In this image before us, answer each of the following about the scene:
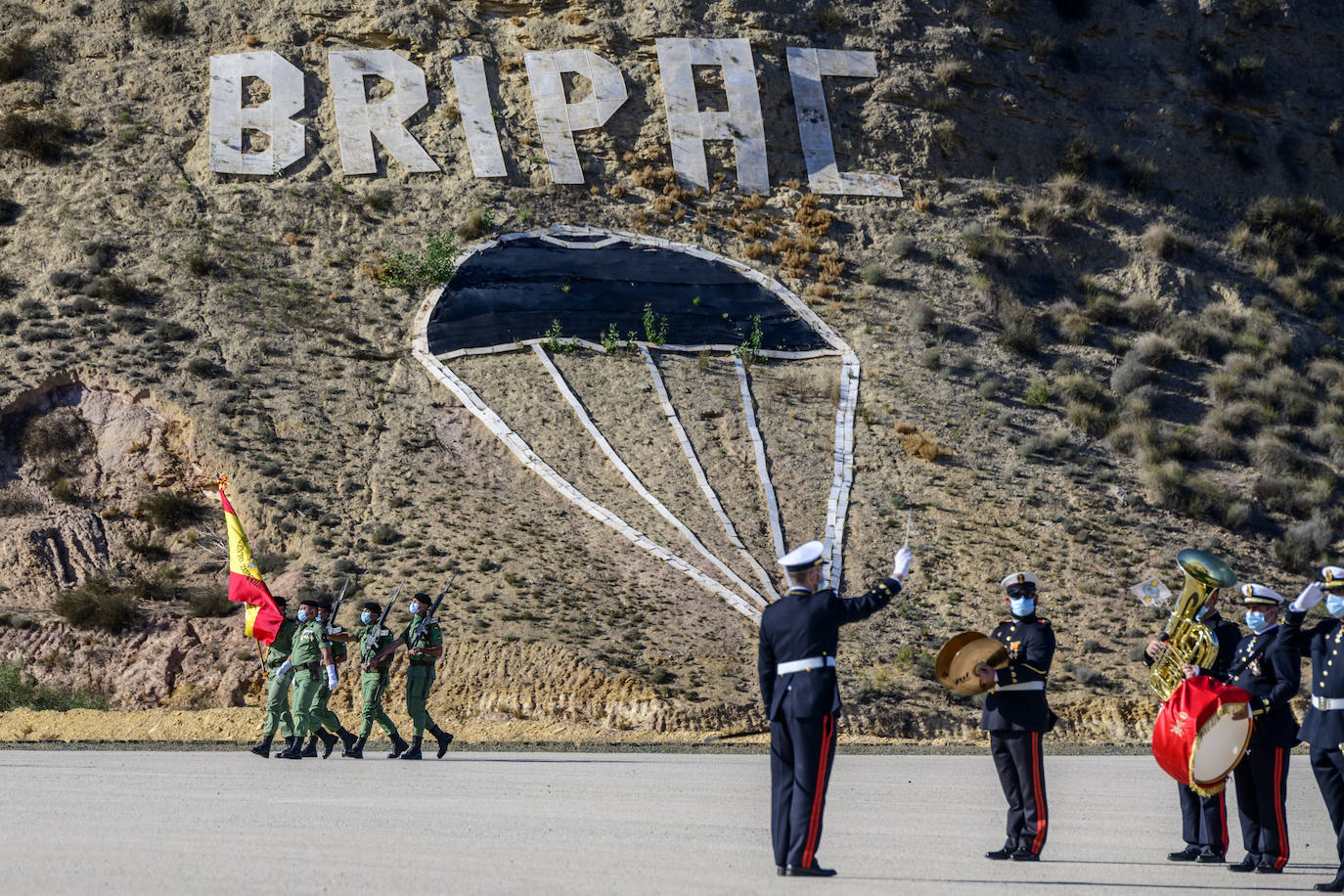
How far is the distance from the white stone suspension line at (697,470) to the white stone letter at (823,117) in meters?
9.11

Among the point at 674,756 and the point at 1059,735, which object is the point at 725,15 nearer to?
the point at 1059,735

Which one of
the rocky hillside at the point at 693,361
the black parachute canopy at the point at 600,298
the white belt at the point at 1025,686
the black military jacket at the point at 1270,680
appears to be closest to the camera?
the black military jacket at the point at 1270,680

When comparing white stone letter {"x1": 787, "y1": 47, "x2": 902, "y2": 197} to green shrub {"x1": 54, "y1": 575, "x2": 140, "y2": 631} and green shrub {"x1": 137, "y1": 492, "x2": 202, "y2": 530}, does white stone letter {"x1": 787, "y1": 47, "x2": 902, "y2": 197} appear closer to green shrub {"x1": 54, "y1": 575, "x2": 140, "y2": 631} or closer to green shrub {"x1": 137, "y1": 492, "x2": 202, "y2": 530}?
green shrub {"x1": 137, "y1": 492, "x2": 202, "y2": 530}

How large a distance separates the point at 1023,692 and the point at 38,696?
16.6 m

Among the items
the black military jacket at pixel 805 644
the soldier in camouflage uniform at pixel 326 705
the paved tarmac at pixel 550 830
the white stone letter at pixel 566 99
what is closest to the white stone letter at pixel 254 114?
the white stone letter at pixel 566 99

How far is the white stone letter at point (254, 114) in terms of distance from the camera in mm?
32594

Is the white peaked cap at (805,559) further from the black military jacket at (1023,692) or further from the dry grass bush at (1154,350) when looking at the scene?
the dry grass bush at (1154,350)

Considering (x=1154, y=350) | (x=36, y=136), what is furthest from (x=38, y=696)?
(x=1154, y=350)

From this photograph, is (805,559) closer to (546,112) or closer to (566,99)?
(546,112)

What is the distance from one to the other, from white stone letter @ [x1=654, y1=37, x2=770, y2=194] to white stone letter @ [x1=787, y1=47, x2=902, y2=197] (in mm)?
1216

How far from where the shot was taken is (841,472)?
26.2 m

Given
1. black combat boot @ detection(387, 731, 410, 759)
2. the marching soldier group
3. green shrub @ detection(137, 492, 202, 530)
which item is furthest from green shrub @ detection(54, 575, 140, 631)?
black combat boot @ detection(387, 731, 410, 759)

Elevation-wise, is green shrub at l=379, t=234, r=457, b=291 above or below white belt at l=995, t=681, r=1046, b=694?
below

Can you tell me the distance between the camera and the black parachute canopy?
94.8 feet
